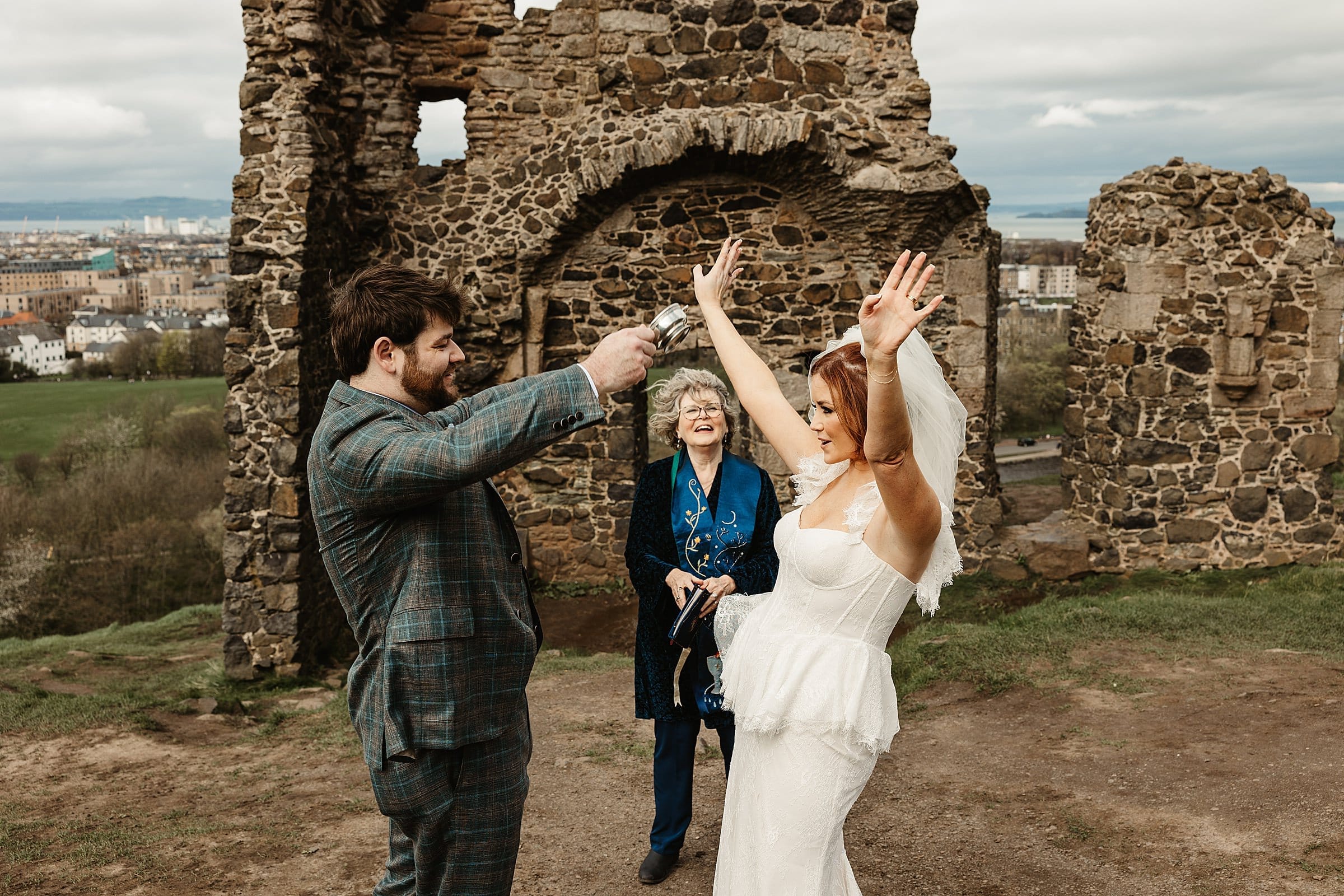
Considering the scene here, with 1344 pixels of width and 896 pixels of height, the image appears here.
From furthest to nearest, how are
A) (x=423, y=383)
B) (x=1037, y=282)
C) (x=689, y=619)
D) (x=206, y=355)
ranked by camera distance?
(x=1037, y=282) → (x=206, y=355) → (x=689, y=619) → (x=423, y=383)

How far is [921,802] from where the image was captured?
5266 millimetres

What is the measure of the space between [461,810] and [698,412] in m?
2.12

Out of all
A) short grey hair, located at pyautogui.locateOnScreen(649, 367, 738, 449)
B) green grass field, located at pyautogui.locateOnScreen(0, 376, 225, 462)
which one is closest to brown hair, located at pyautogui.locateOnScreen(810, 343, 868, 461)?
short grey hair, located at pyautogui.locateOnScreen(649, 367, 738, 449)

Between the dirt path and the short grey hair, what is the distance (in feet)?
6.24

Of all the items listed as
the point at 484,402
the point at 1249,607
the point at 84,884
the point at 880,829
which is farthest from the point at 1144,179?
the point at 84,884

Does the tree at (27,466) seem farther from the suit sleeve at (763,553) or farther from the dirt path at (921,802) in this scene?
the suit sleeve at (763,553)

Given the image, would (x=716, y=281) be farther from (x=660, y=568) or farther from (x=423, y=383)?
(x=660, y=568)

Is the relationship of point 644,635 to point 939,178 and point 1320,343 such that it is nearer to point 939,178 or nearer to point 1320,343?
point 939,178

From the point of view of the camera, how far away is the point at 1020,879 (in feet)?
14.5

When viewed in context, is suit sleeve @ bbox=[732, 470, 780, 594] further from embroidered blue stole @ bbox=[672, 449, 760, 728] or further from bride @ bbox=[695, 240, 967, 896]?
bride @ bbox=[695, 240, 967, 896]

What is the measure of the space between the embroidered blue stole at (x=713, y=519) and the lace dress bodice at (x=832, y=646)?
128 cm

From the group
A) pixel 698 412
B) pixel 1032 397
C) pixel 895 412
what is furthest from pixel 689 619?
pixel 1032 397

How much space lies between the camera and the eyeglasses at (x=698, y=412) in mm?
4559

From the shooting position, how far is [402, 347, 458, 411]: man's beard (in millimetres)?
2918
